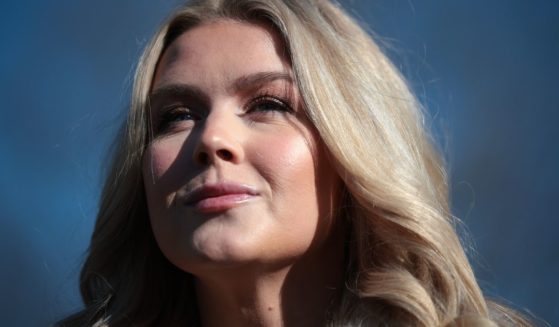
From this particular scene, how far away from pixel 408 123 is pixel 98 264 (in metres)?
1.51

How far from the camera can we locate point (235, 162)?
2793 mm

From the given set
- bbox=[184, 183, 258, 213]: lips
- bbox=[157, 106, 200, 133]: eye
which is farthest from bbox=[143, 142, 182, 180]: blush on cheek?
bbox=[184, 183, 258, 213]: lips

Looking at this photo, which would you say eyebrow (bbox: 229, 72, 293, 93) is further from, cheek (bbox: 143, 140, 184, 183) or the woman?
cheek (bbox: 143, 140, 184, 183)

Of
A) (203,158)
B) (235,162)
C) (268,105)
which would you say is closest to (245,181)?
(235,162)

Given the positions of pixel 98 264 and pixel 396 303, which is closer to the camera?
pixel 396 303

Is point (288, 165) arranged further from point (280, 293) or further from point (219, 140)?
point (280, 293)

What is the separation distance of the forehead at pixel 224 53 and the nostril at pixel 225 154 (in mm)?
329

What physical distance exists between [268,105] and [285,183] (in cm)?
35

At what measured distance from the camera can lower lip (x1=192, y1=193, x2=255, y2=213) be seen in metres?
2.72

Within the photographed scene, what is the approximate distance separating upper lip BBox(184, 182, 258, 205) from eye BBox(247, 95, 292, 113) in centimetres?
35

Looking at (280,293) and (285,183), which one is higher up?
(285,183)

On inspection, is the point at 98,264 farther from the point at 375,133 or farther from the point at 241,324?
the point at 375,133

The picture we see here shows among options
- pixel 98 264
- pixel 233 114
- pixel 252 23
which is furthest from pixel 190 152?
pixel 98 264

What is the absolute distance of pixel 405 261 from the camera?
2.98 m
